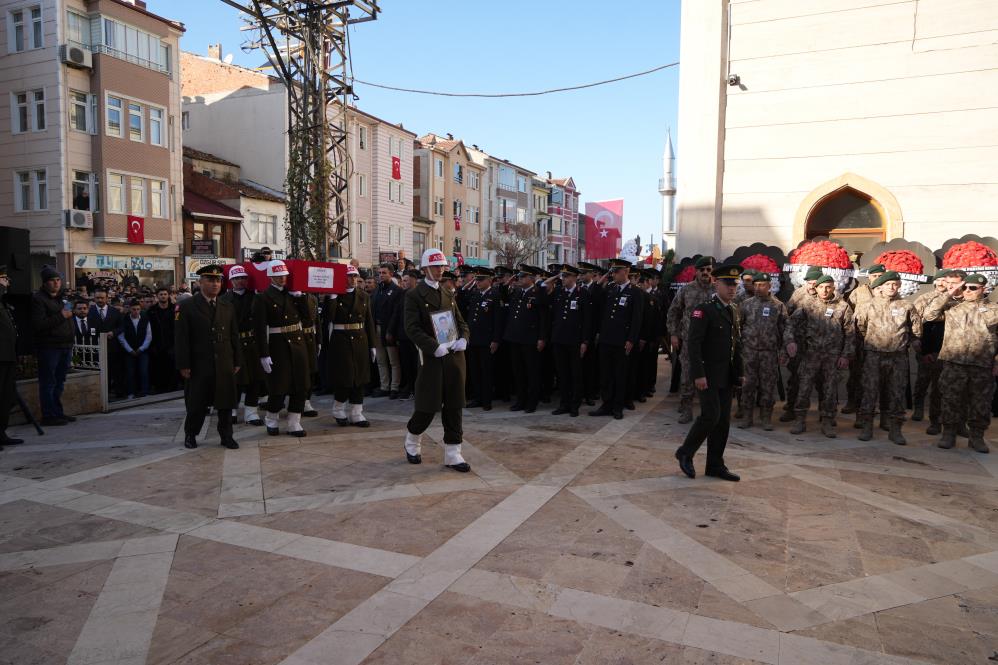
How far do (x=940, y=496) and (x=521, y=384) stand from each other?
5514 millimetres

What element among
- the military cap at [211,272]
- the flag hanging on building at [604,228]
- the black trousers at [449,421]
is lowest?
the black trousers at [449,421]

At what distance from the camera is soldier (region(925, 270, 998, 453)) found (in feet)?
25.1

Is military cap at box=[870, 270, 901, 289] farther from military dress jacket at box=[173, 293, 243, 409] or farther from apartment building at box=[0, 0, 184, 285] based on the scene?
apartment building at box=[0, 0, 184, 285]

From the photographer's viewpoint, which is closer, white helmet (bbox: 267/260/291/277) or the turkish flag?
white helmet (bbox: 267/260/291/277)

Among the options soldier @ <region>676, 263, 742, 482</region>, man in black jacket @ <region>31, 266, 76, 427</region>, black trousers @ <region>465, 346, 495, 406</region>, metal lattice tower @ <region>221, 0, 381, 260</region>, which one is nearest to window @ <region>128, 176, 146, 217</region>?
metal lattice tower @ <region>221, 0, 381, 260</region>

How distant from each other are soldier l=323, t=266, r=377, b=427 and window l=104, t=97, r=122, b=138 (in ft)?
66.7

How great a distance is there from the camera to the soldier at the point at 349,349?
870 centimetres

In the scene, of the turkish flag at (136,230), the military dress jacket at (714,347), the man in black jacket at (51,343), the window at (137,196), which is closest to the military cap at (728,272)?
the military dress jacket at (714,347)

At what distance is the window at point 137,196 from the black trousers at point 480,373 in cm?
1981

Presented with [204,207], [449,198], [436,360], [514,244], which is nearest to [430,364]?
[436,360]

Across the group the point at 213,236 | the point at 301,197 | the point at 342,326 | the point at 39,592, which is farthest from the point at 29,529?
the point at 213,236

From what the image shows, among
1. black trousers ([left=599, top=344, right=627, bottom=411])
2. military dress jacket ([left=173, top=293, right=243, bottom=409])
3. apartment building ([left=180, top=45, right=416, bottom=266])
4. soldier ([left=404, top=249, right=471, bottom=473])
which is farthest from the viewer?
apartment building ([left=180, top=45, right=416, bottom=266])

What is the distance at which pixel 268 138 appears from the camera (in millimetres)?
32969

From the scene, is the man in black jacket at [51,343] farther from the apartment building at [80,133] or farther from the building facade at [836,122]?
the apartment building at [80,133]
